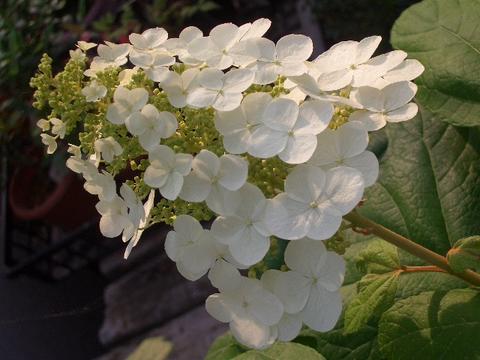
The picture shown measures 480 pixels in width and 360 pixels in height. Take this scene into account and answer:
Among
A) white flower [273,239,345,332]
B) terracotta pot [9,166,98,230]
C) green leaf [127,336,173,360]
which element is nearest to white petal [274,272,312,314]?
white flower [273,239,345,332]

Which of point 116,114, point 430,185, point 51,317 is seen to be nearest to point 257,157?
point 116,114

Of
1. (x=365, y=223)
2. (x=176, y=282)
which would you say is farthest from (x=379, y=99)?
(x=176, y=282)

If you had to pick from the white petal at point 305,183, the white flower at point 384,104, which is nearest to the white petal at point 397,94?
the white flower at point 384,104

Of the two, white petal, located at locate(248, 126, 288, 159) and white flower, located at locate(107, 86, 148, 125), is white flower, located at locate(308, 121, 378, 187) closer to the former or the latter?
white petal, located at locate(248, 126, 288, 159)

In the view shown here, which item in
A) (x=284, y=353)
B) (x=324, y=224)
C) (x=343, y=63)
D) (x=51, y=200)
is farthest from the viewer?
(x=51, y=200)

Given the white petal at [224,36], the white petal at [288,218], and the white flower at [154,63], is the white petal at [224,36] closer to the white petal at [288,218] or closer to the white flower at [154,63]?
the white flower at [154,63]

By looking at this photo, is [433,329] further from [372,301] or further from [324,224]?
[324,224]

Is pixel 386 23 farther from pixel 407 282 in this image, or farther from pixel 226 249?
pixel 226 249
